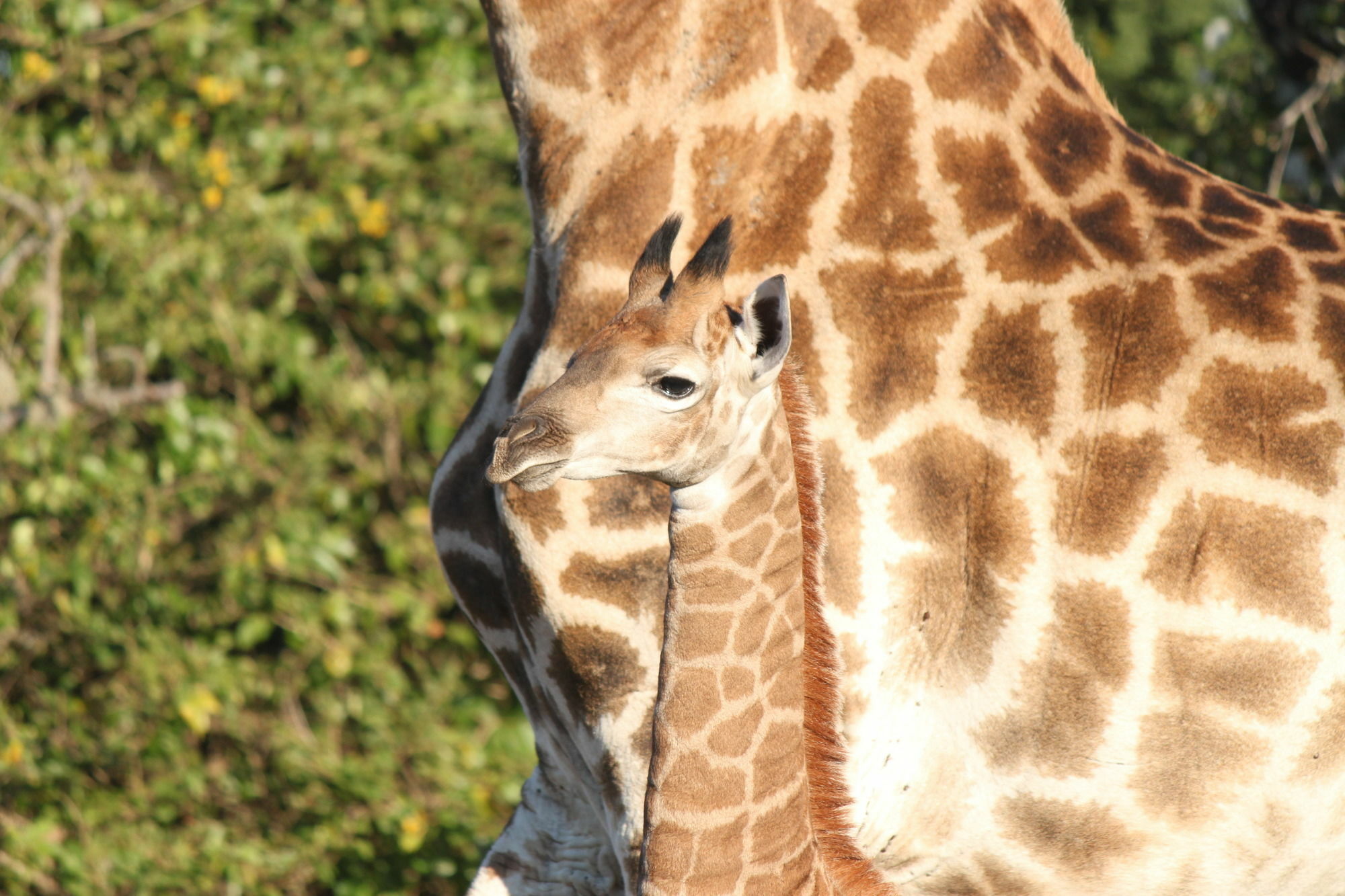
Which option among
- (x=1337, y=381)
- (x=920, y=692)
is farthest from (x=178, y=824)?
(x=1337, y=381)

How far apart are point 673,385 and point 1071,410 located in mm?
815

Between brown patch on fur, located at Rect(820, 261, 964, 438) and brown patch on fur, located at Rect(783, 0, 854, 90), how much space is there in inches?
14.9

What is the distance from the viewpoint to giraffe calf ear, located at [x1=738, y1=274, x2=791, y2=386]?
161 cm

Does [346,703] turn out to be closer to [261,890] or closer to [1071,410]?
[261,890]

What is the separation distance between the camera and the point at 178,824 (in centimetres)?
443

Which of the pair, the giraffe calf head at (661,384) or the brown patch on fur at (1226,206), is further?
the brown patch on fur at (1226,206)

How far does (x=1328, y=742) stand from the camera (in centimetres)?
199

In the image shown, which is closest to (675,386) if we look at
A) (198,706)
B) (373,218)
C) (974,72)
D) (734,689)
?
(734,689)

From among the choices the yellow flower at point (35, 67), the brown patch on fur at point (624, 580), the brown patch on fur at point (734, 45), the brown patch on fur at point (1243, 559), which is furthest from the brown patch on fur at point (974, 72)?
the yellow flower at point (35, 67)

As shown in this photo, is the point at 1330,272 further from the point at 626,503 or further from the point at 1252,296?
the point at 626,503

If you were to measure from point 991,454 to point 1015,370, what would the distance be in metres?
0.15

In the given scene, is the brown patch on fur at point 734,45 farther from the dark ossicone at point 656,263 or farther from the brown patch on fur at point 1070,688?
the brown patch on fur at point 1070,688

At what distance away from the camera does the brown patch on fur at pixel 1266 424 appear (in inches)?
77.8

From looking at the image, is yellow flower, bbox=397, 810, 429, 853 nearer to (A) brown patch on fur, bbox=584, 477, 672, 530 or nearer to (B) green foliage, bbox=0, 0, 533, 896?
(B) green foliage, bbox=0, 0, 533, 896
